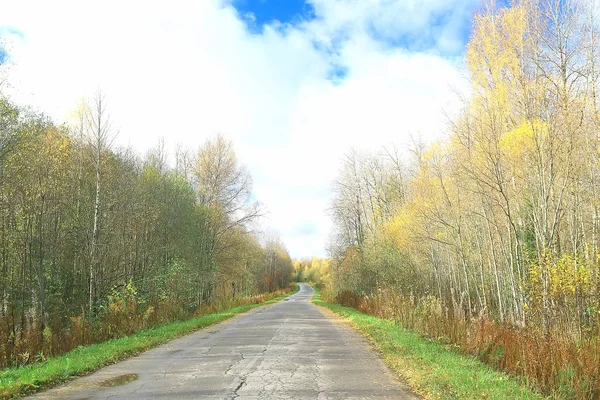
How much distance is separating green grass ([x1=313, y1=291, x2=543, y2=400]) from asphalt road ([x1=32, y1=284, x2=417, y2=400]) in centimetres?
36

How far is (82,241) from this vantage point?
17953 mm

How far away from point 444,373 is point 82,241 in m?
15.8

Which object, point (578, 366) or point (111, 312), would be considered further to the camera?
point (111, 312)

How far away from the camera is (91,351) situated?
1103cm

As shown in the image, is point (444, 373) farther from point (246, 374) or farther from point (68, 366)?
point (68, 366)

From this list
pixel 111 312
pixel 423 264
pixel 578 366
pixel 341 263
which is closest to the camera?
pixel 578 366

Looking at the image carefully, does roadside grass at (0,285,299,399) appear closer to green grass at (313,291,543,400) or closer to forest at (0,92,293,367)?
forest at (0,92,293,367)

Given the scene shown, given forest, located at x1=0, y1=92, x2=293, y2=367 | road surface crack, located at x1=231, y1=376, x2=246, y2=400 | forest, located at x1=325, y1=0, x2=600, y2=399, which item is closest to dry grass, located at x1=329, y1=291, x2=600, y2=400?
forest, located at x1=325, y1=0, x2=600, y2=399

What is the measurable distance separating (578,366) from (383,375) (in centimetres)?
323

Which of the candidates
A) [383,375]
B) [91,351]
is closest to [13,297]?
[91,351]

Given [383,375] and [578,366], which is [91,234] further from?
[578,366]

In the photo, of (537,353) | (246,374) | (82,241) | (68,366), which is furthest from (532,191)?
(82,241)

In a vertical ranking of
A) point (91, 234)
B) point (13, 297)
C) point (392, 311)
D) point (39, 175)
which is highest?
point (39, 175)

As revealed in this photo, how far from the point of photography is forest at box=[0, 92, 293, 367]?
13.9 m
